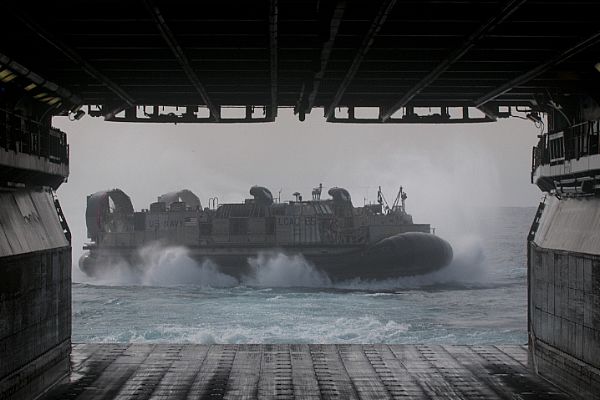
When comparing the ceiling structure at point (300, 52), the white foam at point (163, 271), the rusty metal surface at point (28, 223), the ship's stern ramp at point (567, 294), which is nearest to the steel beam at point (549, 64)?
the ceiling structure at point (300, 52)

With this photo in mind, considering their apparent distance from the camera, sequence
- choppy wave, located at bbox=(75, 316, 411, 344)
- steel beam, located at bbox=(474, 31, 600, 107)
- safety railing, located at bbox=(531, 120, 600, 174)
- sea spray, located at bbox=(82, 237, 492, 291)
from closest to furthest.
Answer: steel beam, located at bbox=(474, 31, 600, 107)
safety railing, located at bbox=(531, 120, 600, 174)
choppy wave, located at bbox=(75, 316, 411, 344)
sea spray, located at bbox=(82, 237, 492, 291)

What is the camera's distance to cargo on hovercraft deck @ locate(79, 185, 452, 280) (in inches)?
2901

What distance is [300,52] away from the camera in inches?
722

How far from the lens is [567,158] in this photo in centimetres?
2203

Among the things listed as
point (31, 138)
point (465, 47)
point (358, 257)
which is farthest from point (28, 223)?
point (358, 257)

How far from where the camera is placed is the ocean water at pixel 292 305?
4628 centimetres

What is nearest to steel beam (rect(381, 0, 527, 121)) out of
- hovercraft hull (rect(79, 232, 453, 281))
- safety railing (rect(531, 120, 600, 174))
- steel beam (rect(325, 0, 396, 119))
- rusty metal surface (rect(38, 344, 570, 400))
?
steel beam (rect(325, 0, 396, 119))

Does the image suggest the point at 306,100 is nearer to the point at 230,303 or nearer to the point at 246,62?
the point at 246,62

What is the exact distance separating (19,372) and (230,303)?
44.3 metres

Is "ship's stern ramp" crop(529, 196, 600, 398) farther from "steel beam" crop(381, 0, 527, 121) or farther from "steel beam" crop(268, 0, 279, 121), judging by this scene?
"steel beam" crop(268, 0, 279, 121)

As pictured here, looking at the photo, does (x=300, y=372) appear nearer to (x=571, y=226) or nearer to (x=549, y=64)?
(x=571, y=226)

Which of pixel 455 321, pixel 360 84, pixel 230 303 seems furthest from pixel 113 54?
pixel 230 303

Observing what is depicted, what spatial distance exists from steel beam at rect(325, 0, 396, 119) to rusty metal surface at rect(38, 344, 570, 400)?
8.53m

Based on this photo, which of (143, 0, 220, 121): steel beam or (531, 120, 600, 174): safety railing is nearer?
(143, 0, 220, 121): steel beam
